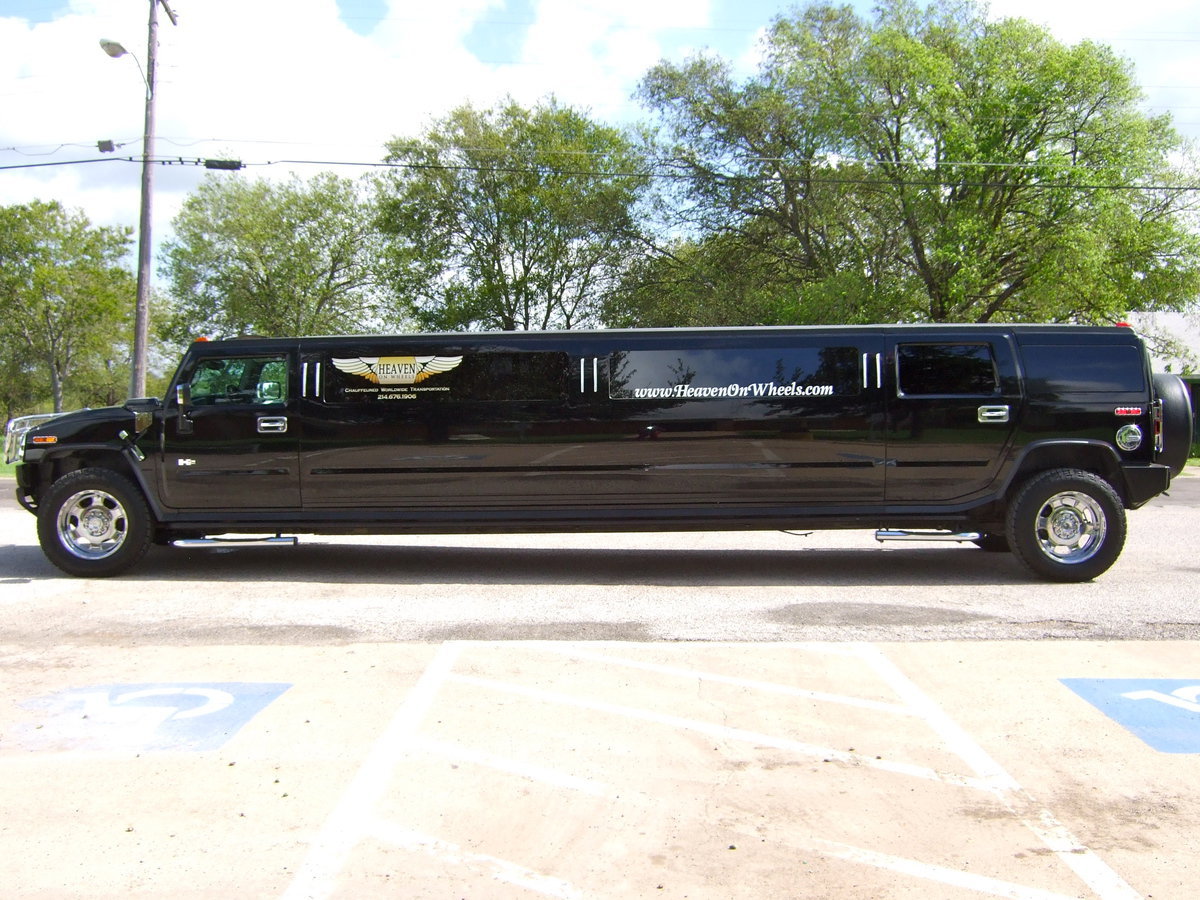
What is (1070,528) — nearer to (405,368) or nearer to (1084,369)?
(1084,369)

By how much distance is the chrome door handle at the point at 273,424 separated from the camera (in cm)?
820

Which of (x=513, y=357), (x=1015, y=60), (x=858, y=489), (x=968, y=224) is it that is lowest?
(x=858, y=489)

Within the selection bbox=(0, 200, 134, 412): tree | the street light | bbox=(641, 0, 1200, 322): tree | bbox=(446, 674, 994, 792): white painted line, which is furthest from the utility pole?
bbox=(0, 200, 134, 412): tree

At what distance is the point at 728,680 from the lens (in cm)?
532

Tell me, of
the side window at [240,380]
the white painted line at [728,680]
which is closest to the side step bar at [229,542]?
the side window at [240,380]

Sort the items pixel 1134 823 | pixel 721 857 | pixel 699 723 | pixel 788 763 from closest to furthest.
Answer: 1. pixel 721 857
2. pixel 1134 823
3. pixel 788 763
4. pixel 699 723

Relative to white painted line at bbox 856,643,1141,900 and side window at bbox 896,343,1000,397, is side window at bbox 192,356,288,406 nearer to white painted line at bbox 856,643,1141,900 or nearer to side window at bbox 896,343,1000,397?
side window at bbox 896,343,1000,397

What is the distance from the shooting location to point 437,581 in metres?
8.15

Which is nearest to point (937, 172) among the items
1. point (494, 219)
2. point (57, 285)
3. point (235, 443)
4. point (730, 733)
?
point (494, 219)

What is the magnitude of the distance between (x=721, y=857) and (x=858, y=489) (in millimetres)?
5181

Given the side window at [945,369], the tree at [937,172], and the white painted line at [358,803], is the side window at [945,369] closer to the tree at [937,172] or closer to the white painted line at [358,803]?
the white painted line at [358,803]

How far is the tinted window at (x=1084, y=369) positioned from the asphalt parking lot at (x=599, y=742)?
1622 millimetres

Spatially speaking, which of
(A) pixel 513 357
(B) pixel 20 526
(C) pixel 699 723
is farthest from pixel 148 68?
(C) pixel 699 723

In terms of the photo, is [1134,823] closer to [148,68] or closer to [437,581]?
[437,581]
